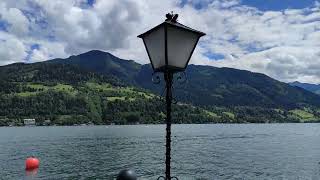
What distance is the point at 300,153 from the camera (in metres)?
124

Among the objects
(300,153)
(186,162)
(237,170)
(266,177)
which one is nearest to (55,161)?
(186,162)

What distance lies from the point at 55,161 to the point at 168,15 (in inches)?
3959

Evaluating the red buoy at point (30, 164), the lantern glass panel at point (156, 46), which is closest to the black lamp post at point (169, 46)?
the lantern glass panel at point (156, 46)

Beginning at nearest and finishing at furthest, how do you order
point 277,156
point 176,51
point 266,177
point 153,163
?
point 176,51 → point 266,177 → point 153,163 → point 277,156

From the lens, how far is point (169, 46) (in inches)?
427

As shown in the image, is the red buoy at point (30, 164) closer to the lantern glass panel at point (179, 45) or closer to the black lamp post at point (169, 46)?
the black lamp post at point (169, 46)

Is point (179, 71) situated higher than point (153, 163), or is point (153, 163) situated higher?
point (179, 71)

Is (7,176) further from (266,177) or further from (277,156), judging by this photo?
(277,156)

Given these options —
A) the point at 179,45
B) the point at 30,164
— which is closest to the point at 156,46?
the point at 179,45

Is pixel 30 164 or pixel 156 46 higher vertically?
pixel 156 46

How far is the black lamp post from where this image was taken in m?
10.8

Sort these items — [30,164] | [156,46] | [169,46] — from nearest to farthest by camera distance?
[169,46]
[156,46]
[30,164]

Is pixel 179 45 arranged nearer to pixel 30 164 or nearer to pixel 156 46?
pixel 156 46

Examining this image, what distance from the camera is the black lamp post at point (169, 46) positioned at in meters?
10.8
